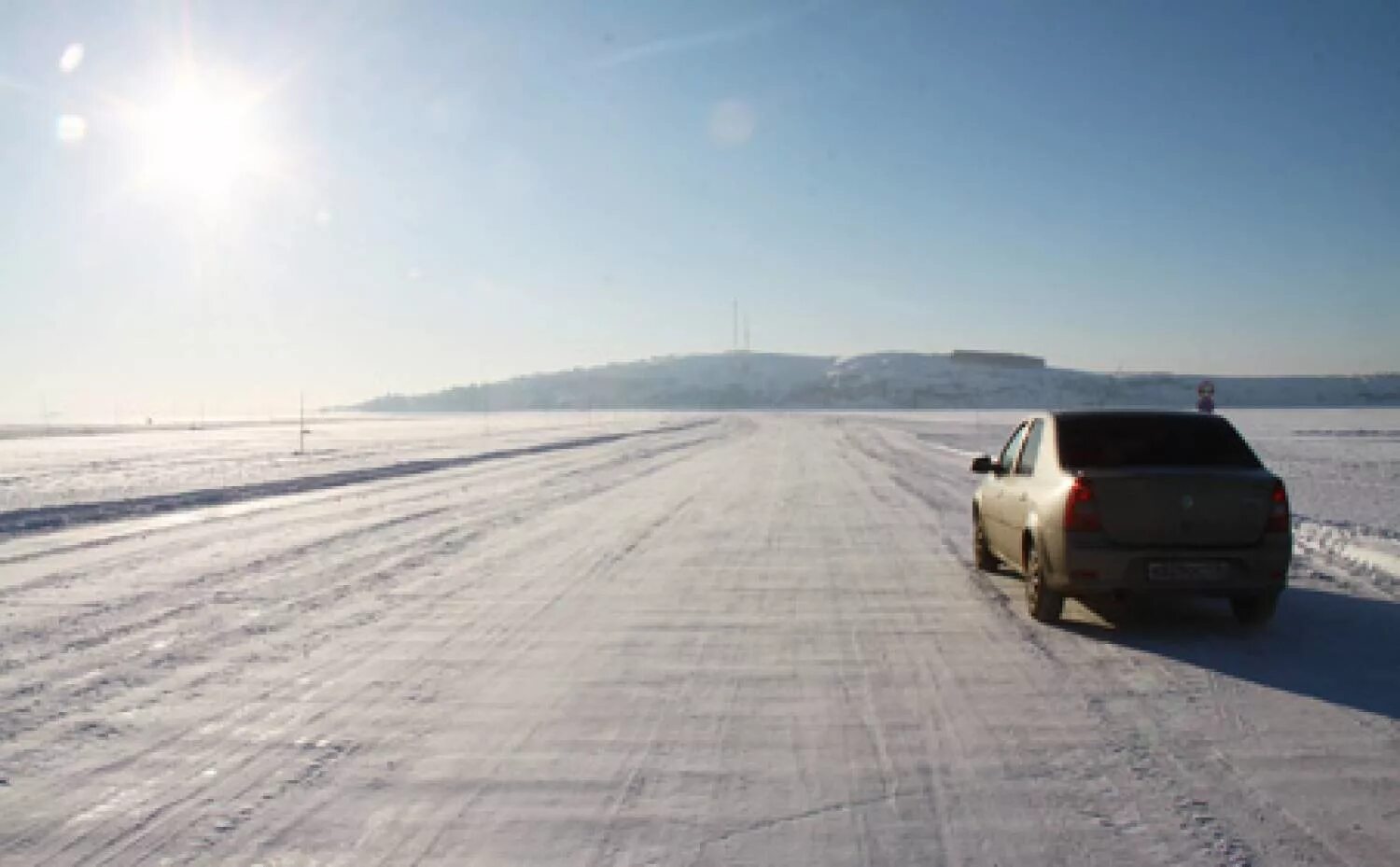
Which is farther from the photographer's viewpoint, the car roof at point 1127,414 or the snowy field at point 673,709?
the car roof at point 1127,414

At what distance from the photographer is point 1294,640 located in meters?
6.62

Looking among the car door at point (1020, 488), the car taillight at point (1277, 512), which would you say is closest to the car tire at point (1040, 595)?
the car door at point (1020, 488)

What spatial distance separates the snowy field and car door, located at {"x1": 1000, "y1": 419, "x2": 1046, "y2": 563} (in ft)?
1.93

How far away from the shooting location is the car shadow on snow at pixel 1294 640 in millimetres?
5543

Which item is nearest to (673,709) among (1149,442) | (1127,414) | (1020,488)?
(1020,488)

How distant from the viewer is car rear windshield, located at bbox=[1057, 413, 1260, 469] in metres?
7.27

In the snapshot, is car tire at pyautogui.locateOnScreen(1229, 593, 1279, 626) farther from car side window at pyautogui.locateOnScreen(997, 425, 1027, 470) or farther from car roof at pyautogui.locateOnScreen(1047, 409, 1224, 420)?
car side window at pyautogui.locateOnScreen(997, 425, 1027, 470)

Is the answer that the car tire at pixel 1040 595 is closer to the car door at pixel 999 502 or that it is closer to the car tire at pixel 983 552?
the car door at pixel 999 502

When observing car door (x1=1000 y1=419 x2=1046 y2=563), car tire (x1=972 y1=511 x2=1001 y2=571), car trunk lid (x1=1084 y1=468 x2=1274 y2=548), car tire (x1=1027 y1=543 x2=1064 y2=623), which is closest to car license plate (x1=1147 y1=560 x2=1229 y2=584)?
car trunk lid (x1=1084 y1=468 x2=1274 y2=548)

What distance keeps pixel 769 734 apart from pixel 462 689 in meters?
1.87

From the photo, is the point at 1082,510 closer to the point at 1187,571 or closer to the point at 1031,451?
the point at 1187,571

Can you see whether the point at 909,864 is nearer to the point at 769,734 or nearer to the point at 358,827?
the point at 769,734

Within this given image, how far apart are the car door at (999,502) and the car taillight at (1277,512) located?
2.05 m

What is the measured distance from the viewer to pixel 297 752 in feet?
14.8
